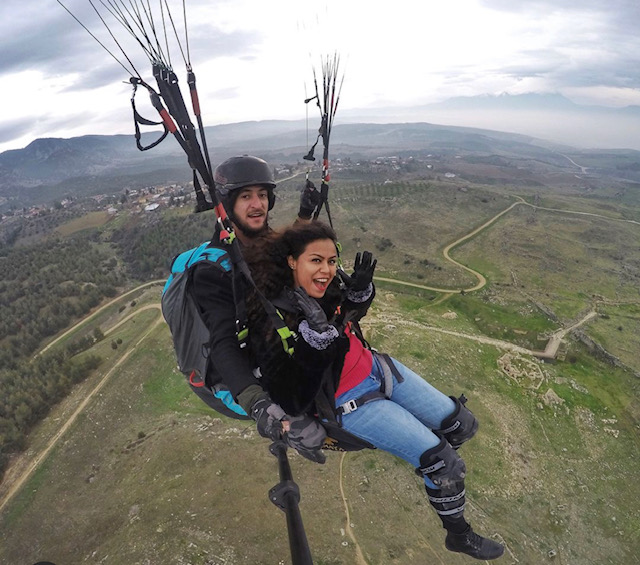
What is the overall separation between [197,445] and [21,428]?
51.7ft

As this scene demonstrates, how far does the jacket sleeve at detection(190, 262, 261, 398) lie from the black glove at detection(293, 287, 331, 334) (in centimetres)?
82

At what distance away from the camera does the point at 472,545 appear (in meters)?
5.79

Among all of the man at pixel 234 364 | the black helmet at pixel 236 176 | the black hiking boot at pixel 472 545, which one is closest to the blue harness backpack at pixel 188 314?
the man at pixel 234 364

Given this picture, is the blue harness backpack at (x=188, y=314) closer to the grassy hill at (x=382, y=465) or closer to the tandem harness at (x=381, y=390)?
the tandem harness at (x=381, y=390)

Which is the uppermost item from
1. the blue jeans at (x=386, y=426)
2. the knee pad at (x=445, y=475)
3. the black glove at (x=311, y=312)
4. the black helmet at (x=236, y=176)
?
the black helmet at (x=236, y=176)

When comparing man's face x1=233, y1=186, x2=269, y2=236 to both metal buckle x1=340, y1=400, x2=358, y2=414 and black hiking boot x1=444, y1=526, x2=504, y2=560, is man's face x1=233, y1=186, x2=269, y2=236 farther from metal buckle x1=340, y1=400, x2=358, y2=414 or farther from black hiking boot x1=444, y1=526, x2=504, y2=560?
black hiking boot x1=444, y1=526, x2=504, y2=560

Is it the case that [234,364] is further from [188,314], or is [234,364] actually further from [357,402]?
[357,402]

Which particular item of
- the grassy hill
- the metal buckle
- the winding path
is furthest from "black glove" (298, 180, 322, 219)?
the winding path

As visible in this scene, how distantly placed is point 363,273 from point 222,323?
2.04 metres

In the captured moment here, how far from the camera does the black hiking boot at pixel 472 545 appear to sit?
5735 millimetres

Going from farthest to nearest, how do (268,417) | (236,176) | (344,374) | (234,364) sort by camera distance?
(236,176) < (344,374) < (234,364) < (268,417)

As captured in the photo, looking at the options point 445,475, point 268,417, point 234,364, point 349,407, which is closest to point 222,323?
point 234,364

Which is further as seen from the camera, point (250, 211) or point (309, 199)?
point (309, 199)

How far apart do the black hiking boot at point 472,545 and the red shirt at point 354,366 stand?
309 centimetres
